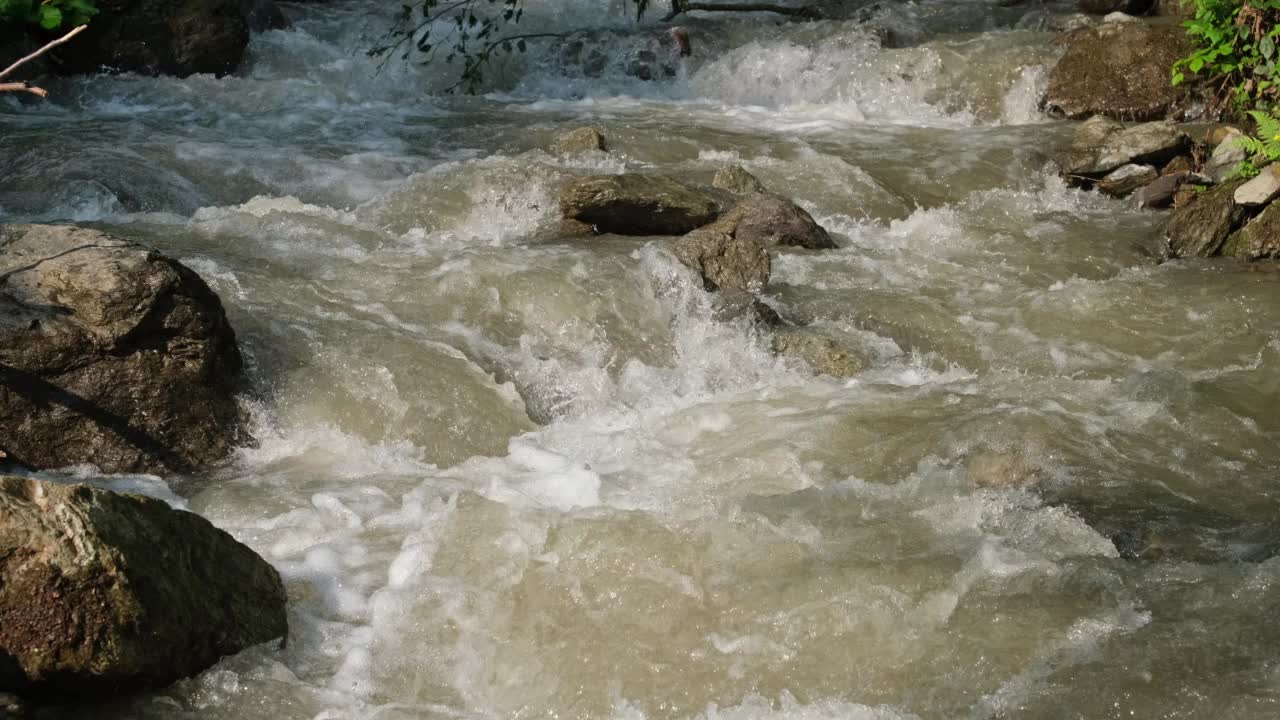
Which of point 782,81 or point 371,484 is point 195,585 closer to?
point 371,484

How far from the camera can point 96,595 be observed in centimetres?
293

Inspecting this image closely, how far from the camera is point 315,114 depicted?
411 inches

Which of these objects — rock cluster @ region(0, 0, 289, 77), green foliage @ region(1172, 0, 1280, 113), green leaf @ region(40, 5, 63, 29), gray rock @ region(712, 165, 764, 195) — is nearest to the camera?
gray rock @ region(712, 165, 764, 195)

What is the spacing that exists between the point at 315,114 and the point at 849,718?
8496 mm

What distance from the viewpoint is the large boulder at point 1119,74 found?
977 cm

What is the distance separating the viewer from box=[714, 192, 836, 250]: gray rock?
24.3 ft

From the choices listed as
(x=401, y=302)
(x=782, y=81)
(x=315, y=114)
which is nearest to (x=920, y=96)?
(x=782, y=81)

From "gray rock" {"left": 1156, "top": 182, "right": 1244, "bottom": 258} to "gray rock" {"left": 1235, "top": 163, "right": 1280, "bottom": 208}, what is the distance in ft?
0.18

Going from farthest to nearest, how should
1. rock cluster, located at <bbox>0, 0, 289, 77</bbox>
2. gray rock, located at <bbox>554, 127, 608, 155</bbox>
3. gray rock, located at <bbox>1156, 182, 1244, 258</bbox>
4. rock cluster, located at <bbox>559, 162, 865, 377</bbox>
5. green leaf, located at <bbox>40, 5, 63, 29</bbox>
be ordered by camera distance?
rock cluster, located at <bbox>0, 0, 289, 77</bbox> → green leaf, located at <bbox>40, 5, 63, 29</bbox> → gray rock, located at <bbox>554, 127, 608, 155</bbox> → gray rock, located at <bbox>1156, 182, 1244, 258</bbox> → rock cluster, located at <bbox>559, 162, 865, 377</bbox>

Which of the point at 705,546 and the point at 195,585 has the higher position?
the point at 195,585

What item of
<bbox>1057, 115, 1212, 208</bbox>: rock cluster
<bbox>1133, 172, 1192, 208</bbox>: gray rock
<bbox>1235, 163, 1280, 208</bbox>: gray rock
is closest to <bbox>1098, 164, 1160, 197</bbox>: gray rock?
<bbox>1057, 115, 1212, 208</bbox>: rock cluster

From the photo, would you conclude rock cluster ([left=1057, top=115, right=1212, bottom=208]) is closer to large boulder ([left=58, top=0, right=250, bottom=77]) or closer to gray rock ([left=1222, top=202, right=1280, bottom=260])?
gray rock ([left=1222, top=202, right=1280, bottom=260])

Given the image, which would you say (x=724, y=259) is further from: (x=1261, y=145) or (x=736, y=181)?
(x=1261, y=145)

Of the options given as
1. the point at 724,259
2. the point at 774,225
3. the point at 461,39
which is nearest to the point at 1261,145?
the point at 774,225
